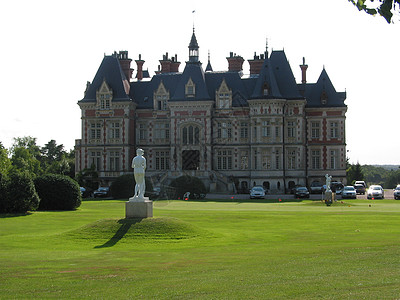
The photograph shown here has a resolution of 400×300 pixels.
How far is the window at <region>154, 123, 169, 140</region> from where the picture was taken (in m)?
76.8

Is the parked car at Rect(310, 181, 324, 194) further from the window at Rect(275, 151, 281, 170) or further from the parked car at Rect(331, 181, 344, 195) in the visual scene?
the window at Rect(275, 151, 281, 170)

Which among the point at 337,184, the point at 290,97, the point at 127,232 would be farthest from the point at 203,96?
the point at 127,232

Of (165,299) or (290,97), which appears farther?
(290,97)

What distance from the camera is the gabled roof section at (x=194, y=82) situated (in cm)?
7288

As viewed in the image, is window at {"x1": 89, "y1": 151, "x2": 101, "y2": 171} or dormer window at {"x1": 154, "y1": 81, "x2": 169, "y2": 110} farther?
dormer window at {"x1": 154, "y1": 81, "x2": 169, "y2": 110}

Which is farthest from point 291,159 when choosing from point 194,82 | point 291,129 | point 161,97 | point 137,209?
point 137,209

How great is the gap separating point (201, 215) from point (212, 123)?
128 feet

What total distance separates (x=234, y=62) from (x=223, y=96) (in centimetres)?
715

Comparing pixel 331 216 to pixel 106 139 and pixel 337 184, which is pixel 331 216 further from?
pixel 106 139

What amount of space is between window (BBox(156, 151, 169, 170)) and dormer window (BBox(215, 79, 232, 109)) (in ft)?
30.8

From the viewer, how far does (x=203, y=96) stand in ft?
239

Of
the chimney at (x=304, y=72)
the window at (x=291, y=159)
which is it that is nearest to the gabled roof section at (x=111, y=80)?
the window at (x=291, y=159)

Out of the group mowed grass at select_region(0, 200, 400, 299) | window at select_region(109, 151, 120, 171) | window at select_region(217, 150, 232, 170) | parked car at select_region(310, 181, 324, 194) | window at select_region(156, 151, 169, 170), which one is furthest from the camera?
window at select_region(156, 151, 169, 170)

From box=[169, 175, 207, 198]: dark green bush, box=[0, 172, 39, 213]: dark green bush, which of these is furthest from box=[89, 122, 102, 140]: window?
box=[0, 172, 39, 213]: dark green bush
